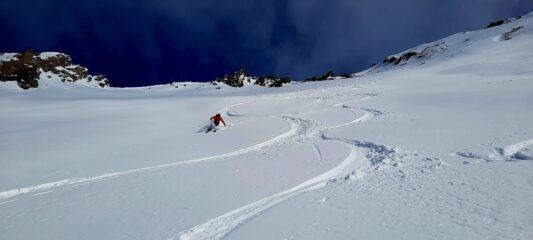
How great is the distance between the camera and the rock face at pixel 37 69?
5291 centimetres

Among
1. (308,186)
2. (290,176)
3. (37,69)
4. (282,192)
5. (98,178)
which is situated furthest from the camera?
(37,69)

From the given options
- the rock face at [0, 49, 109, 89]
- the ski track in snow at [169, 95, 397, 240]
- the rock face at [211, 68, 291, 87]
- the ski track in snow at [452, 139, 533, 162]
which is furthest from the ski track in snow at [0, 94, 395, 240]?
the rock face at [211, 68, 291, 87]

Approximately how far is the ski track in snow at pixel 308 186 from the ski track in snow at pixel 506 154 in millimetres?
2078

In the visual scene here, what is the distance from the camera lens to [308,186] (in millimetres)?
8469

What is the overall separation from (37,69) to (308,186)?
212 feet

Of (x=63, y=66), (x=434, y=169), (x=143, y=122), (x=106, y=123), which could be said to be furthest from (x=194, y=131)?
(x=63, y=66)

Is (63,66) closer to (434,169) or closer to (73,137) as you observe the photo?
(73,137)

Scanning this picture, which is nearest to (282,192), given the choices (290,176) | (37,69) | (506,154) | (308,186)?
(308,186)

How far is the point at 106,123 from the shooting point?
75.0 feet

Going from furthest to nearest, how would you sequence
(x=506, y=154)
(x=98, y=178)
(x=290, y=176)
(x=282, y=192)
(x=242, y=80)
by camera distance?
(x=242, y=80), (x=98, y=178), (x=290, y=176), (x=506, y=154), (x=282, y=192)

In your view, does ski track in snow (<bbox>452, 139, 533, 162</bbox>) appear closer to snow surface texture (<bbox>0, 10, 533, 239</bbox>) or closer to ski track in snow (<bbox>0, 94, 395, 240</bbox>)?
snow surface texture (<bbox>0, 10, 533, 239</bbox>)

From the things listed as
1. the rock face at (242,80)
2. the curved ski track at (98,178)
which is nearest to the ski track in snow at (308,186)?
the curved ski track at (98,178)

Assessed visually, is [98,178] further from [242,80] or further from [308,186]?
[242,80]

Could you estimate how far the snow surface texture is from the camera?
20.3ft
